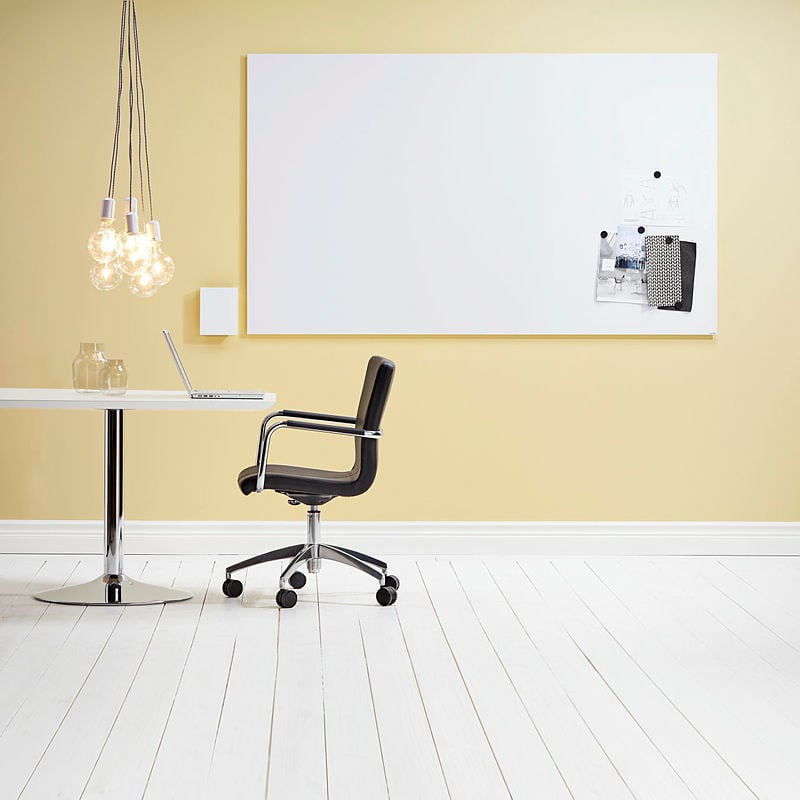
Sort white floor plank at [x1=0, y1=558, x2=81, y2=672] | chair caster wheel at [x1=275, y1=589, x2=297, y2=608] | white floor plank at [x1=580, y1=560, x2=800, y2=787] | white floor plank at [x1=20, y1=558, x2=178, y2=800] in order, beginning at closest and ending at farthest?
white floor plank at [x1=20, y1=558, x2=178, y2=800] < white floor plank at [x1=580, y1=560, x2=800, y2=787] < white floor plank at [x1=0, y1=558, x2=81, y2=672] < chair caster wheel at [x1=275, y1=589, x2=297, y2=608]

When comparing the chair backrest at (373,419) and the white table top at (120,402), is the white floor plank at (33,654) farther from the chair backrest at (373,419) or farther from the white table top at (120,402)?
the chair backrest at (373,419)

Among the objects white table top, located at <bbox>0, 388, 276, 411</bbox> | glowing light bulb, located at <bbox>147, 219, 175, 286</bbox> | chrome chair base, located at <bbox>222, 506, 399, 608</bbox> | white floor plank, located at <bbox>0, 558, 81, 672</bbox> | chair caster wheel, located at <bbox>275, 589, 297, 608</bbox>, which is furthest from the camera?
glowing light bulb, located at <bbox>147, 219, 175, 286</bbox>

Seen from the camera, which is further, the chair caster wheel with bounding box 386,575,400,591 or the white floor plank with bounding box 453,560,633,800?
the chair caster wheel with bounding box 386,575,400,591

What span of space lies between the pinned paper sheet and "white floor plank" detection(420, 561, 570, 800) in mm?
1897

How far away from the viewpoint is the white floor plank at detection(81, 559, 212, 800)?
214 centimetres

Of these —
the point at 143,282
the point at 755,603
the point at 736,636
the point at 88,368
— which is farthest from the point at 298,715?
the point at 755,603

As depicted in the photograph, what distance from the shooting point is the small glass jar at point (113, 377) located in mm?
3658

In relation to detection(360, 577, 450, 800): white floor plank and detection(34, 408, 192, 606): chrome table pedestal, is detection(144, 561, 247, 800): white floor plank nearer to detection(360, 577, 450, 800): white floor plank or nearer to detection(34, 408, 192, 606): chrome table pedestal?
detection(34, 408, 192, 606): chrome table pedestal

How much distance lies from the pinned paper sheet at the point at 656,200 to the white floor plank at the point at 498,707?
1.90 metres

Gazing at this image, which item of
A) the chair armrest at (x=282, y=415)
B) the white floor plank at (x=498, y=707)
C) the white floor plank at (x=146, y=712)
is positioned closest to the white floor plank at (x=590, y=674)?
the white floor plank at (x=498, y=707)

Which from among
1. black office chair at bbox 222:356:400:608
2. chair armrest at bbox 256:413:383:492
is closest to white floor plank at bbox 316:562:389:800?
black office chair at bbox 222:356:400:608

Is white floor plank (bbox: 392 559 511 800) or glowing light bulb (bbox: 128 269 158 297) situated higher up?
glowing light bulb (bbox: 128 269 158 297)

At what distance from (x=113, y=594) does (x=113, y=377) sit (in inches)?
31.3

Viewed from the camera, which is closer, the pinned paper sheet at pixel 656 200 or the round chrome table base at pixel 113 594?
the round chrome table base at pixel 113 594
